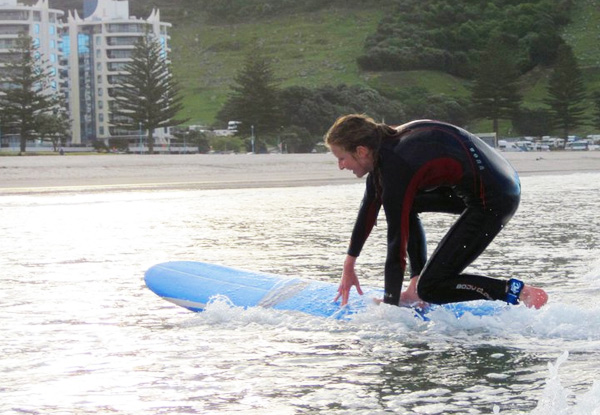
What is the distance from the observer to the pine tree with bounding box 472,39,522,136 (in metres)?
71.9

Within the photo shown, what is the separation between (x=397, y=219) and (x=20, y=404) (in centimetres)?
195

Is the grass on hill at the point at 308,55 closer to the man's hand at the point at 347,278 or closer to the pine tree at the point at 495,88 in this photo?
the pine tree at the point at 495,88

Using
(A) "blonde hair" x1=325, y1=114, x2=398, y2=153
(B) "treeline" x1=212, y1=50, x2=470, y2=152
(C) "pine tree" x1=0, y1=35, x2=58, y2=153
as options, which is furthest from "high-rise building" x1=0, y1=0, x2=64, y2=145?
(A) "blonde hair" x1=325, y1=114, x2=398, y2=153

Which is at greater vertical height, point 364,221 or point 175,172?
point 364,221

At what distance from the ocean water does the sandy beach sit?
16.9 metres

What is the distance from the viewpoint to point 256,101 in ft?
223

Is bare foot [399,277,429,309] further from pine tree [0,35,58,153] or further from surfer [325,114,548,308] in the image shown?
pine tree [0,35,58,153]

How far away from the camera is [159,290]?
6152 mm

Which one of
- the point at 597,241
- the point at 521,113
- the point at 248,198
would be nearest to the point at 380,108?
the point at 521,113

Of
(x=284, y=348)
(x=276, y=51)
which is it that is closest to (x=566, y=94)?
(x=276, y=51)

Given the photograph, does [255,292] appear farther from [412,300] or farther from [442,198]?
[442,198]

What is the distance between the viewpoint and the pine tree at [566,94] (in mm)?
72000

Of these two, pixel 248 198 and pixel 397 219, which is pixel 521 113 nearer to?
pixel 248 198

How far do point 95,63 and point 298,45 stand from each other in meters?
33.7
